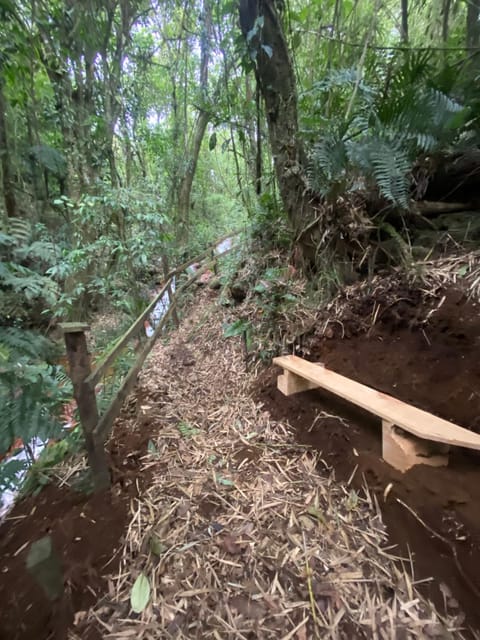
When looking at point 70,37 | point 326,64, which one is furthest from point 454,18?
point 70,37

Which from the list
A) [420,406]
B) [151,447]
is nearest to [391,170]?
[420,406]

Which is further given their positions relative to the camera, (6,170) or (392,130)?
(6,170)

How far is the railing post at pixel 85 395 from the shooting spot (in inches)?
53.1

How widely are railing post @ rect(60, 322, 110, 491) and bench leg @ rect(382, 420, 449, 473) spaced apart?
1.42 m

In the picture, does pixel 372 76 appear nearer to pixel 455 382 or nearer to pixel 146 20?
pixel 455 382

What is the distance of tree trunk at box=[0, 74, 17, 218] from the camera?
182 inches

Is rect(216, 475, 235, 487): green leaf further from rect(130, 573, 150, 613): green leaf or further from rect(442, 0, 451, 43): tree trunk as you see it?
rect(442, 0, 451, 43): tree trunk

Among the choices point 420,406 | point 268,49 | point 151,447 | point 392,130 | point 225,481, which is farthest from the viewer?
point 268,49

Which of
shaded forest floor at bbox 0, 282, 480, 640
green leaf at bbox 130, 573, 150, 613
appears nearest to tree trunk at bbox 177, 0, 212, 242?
shaded forest floor at bbox 0, 282, 480, 640

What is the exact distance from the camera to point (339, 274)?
2.17 meters

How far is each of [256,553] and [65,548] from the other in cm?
81

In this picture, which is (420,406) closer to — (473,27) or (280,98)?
(280,98)

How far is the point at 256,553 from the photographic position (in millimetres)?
1178

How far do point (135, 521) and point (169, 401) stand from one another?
1.04m
